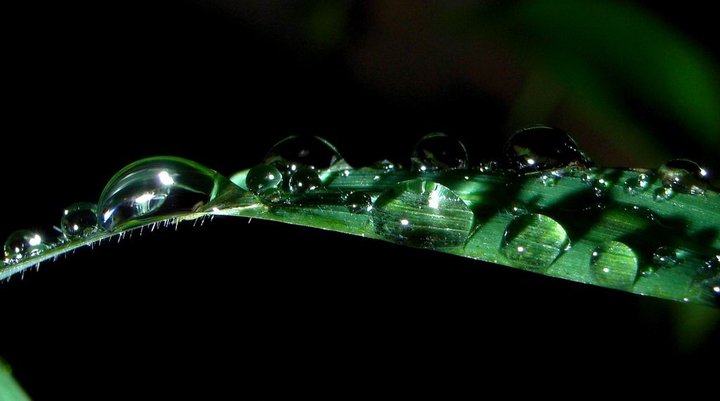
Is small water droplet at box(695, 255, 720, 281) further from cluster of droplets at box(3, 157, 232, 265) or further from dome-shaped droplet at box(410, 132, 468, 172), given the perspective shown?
cluster of droplets at box(3, 157, 232, 265)

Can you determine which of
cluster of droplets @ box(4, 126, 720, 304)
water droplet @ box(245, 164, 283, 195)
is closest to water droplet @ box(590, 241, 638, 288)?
cluster of droplets @ box(4, 126, 720, 304)

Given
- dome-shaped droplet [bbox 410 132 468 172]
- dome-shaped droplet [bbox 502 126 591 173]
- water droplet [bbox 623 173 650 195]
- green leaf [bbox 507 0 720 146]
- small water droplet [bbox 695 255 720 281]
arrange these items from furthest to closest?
green leaf [bbox 507 0 720 146] → dome-shaped droplet [bbox 410 132 468 172] → dome-shaped droplet [bbox 502 126 591 173] → water droplet [bbox 623 173 650 195] → small water droplet [bbox 695 255 720 281]

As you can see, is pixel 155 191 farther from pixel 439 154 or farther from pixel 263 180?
pixel 439 154

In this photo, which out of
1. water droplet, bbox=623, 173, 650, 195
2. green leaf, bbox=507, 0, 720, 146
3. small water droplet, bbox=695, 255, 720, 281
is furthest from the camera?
green leaf, bbox=507, 0, 720, 146

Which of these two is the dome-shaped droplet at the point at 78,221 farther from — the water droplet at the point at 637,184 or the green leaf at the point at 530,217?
the water droplet at the point at 637,184

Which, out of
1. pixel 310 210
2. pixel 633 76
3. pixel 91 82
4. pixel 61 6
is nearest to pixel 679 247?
pixel 310 210

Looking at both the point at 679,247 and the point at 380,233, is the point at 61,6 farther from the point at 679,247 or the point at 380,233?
the point at 679,247
